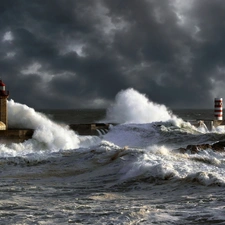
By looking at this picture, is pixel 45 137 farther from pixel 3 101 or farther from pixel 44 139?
pixel 3 101

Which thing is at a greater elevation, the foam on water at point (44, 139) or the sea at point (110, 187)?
the foam on water at point (44, 139)

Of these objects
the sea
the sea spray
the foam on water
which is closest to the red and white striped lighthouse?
the foam on water

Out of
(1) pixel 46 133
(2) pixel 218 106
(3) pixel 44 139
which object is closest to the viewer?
(3) pixel 44 139

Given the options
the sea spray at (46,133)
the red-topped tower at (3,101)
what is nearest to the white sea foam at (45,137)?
the sea spray at (46,133)

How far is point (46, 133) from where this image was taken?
13.8m

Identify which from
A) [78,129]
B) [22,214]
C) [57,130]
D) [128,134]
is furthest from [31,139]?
[22,214]

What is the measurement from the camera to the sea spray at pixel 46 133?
13.7 meters

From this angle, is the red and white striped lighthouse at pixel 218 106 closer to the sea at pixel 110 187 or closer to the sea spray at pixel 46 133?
the sea spray at pixel 46 133

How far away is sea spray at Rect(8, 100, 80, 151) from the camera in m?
13.7

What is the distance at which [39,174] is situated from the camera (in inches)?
322

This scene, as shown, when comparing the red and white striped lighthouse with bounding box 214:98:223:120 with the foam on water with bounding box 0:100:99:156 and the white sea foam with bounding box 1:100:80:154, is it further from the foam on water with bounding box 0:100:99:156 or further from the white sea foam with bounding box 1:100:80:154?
the white sea foam with bounding box 1:100:80:154

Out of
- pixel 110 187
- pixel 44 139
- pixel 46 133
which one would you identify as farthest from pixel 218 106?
pixel 110 187

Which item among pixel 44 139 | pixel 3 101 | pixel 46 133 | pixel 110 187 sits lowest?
pixel 110 187

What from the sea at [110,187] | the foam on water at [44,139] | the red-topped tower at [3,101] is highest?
the red-topped tower at [3,101]
